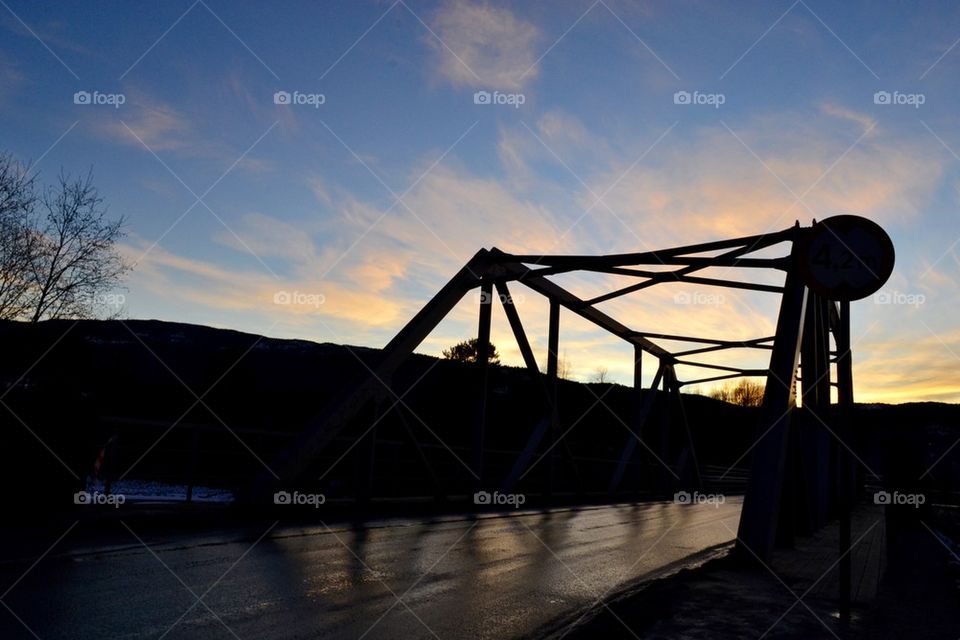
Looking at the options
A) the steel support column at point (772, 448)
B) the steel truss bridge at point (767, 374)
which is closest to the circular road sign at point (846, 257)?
the steel truss bridge at point (767, 374)

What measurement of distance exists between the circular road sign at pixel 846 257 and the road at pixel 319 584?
8.91 ft

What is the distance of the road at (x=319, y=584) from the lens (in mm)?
4109

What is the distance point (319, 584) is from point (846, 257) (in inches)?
166

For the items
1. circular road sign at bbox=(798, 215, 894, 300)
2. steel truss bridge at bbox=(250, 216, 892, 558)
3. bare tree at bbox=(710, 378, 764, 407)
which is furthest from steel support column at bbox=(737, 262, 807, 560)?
bare tree at bbox=(710, 378, 764, 407)

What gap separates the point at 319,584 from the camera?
541cm

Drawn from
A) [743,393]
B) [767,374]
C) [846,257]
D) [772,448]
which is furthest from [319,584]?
[743,393]

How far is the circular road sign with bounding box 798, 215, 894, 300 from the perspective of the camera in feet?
14.8

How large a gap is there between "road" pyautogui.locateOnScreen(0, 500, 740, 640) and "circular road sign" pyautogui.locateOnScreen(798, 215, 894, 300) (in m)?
2.71

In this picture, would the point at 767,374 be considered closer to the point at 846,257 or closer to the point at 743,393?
the point at 846,257

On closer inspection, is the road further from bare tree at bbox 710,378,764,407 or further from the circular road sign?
bare tree at bbox 710,378,764,407

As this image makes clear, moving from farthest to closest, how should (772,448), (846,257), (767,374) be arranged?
(767,374), (772,448), (846,257)

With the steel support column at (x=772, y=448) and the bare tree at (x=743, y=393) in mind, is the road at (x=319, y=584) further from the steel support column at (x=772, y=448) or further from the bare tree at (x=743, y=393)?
the bare tree at (x=743, y=393)

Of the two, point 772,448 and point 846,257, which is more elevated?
point 846,257

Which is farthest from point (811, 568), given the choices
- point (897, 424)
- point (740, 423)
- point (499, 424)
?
point (740, 423)
